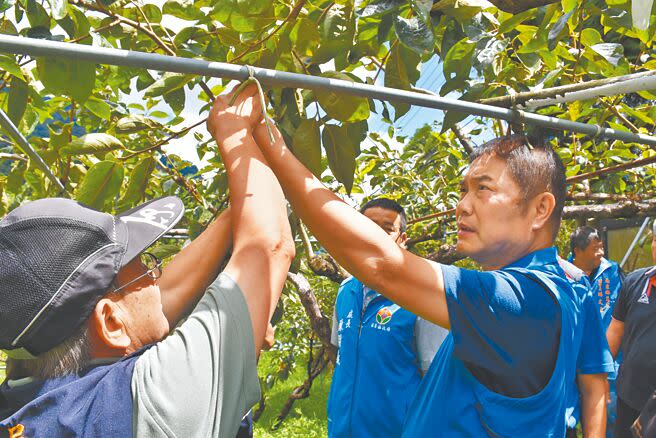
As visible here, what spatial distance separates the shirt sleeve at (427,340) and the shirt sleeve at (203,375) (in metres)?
1.56

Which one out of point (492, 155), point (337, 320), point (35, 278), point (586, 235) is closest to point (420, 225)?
point (586, 235)

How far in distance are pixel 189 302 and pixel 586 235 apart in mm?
3978

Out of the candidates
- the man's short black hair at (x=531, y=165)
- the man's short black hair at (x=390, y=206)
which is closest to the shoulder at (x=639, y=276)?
the man's short black hair at (x=390, y=206)

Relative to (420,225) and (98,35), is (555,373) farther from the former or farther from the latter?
(420,225)

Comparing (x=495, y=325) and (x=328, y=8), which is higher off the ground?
(x=328, y=8)

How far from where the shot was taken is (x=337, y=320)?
314 centimetres

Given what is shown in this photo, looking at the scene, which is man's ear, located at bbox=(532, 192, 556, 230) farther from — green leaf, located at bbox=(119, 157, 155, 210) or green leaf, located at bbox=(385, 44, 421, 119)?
green leaf, located at bbox=(119, 157, 155, 210)

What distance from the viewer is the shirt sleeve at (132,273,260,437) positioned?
39.2 inches

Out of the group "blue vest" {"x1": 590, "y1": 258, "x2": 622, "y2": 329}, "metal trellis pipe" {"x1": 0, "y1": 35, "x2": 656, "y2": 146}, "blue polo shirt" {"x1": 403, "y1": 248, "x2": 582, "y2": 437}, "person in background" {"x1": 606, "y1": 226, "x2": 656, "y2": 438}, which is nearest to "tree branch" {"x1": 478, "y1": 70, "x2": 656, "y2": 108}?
"metal trellis pipe" {"x1": 0, "y1": 35, "x2": 656, "y2": 146}

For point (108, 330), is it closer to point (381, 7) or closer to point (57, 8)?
point (57, 8)


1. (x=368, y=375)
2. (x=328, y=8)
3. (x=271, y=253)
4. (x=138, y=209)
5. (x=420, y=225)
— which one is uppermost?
(x=328, y=8)

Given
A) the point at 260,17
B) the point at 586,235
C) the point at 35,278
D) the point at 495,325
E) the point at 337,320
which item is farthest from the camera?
the point at 586,235

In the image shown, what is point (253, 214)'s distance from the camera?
119 cm

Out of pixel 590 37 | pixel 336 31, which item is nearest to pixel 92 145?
pixel 336 31
